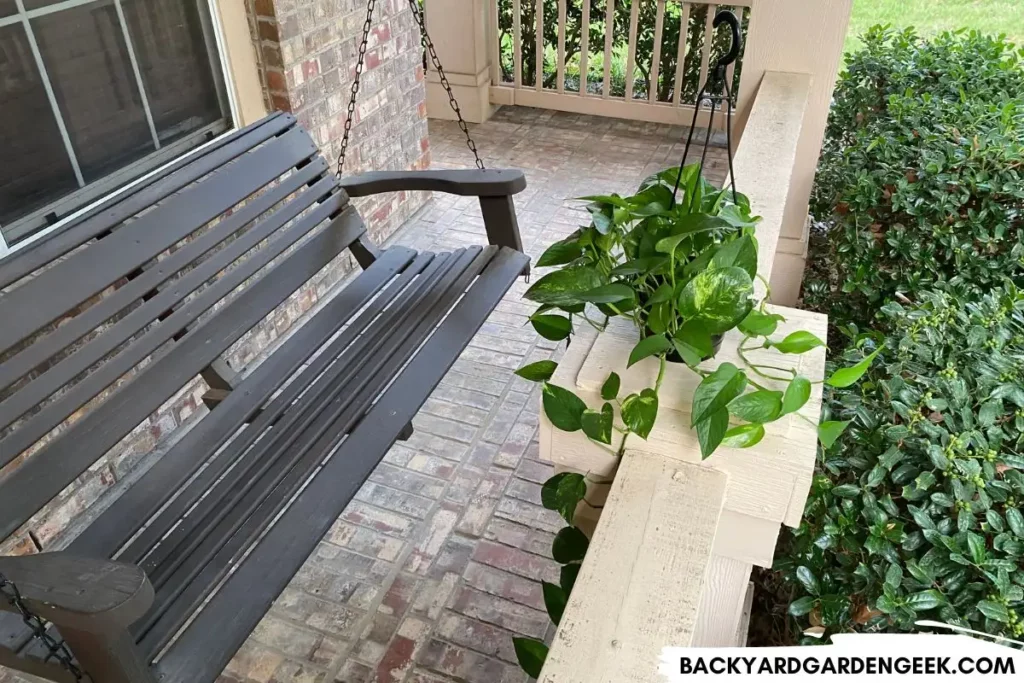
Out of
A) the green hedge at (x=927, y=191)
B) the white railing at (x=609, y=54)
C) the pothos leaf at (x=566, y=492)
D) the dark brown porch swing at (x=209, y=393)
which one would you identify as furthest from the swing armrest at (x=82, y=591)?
the white railing at (x=609, y=54)

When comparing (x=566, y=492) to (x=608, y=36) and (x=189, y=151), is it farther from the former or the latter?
(x=608, y=36)

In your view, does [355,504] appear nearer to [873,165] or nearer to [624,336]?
[624,336]

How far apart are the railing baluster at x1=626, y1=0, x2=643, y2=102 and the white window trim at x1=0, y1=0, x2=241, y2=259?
2682mm

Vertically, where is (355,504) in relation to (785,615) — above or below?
below

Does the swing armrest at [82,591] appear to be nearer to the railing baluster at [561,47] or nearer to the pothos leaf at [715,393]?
the pothos leaf at [715,393]

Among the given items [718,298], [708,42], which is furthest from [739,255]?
[708,42]

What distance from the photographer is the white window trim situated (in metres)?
1.83

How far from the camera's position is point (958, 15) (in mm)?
4211

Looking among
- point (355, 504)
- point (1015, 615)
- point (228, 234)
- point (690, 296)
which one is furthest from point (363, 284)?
point (1015, 615)

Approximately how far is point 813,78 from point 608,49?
98.3 inches

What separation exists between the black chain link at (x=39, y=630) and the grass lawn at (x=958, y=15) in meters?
4.23

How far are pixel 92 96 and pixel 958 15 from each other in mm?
4382

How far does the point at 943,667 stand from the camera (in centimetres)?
79

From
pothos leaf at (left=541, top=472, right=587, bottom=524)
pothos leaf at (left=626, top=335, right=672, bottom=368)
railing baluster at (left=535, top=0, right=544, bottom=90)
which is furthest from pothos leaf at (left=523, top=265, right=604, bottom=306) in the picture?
railing baluster at (left=535, top=0, right=544, bottom=90)
